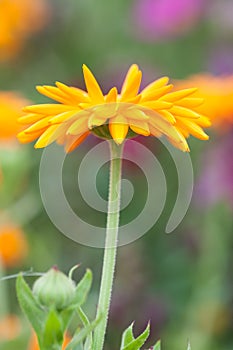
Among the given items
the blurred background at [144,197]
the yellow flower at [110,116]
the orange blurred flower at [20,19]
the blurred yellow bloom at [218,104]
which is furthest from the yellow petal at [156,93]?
the orange blurred flower at [20,19]

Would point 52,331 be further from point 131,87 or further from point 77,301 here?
point 131,87

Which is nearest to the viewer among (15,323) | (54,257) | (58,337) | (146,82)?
(58,337)

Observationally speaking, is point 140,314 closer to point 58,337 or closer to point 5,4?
point 58,337

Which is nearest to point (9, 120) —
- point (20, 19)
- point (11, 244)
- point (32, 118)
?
point (11, 244)

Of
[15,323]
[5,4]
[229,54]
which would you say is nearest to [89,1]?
[5,4]

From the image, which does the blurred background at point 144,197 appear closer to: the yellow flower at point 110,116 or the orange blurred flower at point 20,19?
the orange blurred flower at point 20,19

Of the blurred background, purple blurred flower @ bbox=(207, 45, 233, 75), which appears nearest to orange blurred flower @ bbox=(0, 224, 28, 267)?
the blurred background

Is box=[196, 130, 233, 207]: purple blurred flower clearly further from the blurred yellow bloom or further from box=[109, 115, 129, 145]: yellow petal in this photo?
box=[109, 115, 129, 145]: yellow petal
